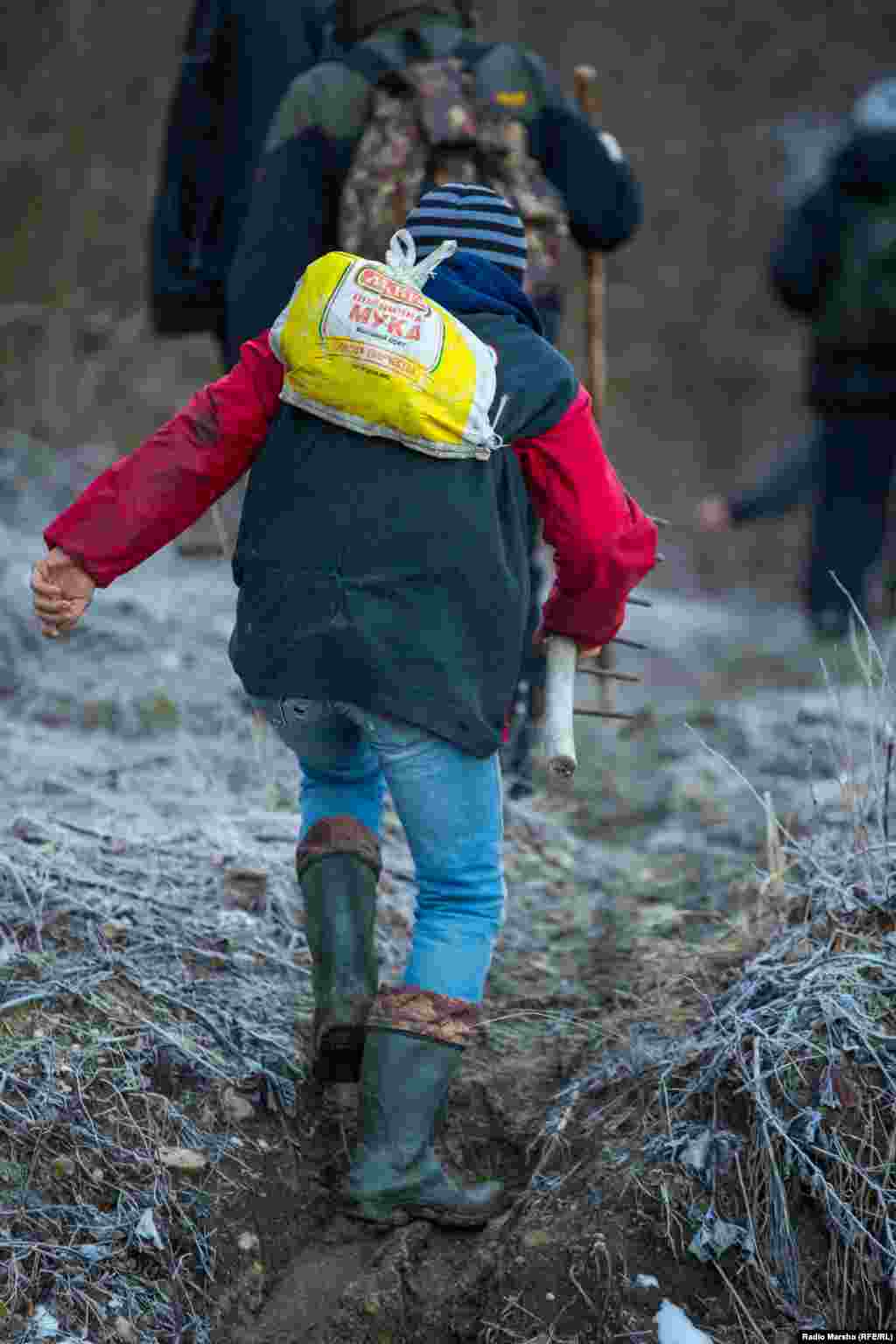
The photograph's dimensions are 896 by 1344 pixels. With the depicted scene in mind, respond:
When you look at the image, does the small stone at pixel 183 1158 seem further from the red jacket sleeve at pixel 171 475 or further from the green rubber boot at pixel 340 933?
the red jacket sleeve at pixel 171 475

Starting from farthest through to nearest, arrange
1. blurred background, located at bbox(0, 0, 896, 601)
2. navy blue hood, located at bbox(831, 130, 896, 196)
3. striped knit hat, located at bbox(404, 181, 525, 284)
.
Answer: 1. blurred background, located at bbox(0, 0, 896, 601)
2. navy blue hood, located at bbox(831, 130, 896, 196)
3. striped knit hat, located at bbox(404, 181, 525, 284)

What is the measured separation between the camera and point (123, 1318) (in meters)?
1.99

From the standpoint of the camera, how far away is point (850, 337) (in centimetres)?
634

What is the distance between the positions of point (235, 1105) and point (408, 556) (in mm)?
906

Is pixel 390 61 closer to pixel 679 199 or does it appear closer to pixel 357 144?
pixel 357 144

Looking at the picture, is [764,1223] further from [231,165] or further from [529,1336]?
[231,165]

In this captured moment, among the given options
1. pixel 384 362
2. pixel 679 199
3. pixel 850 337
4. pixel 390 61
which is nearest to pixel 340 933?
pixel 384 362

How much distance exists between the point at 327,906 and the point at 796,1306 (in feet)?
3.00

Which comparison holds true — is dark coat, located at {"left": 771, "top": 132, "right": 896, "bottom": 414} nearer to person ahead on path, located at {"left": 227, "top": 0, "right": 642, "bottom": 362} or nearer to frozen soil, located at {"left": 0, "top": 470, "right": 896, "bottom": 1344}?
frozen soil, located at {"left": 0, "top": 470, "right": 896, "bottom": 1344}

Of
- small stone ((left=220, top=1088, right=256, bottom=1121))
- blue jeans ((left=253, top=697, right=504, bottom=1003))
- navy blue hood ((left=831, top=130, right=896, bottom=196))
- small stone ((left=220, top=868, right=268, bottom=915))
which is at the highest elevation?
navy blue hood ((left=831, top=130, right=896, bottom=196))

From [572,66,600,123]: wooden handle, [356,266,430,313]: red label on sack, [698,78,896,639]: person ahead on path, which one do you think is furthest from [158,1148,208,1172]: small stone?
[698,78,896,639]: person ahead on path

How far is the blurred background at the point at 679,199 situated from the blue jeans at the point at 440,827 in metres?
5.80

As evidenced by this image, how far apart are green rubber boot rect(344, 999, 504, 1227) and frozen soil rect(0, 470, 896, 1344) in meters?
0.04

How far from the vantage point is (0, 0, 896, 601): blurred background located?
26.3ft
